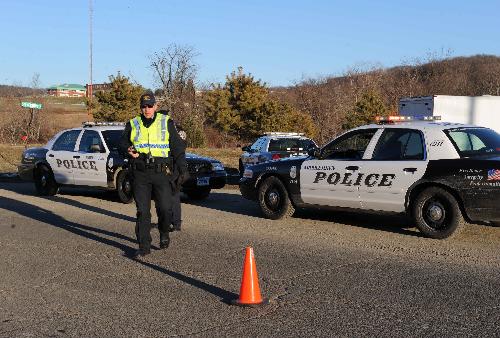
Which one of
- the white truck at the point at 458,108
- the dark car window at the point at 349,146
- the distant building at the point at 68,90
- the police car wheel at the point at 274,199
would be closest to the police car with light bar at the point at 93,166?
the police car wheel at the point at 274,199

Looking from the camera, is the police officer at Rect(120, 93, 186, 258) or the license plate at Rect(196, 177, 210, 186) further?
the license plate at Rect(196, 177, 210, 186)

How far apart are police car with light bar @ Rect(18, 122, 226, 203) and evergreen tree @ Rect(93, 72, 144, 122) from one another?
26.8 m

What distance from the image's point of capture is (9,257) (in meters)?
7.74

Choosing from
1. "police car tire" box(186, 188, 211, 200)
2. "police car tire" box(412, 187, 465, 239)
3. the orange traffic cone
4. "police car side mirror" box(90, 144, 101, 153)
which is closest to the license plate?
"police car tire" box(186, 188, 211, 200)

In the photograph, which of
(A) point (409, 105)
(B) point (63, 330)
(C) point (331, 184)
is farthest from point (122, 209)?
(A) point (409, 105)

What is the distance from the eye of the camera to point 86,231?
31.5ft

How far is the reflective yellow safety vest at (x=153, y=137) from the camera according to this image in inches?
291

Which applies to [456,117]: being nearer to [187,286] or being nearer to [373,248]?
[373,248]

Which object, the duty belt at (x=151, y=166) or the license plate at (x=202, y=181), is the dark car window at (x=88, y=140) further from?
the duty belt at (x=151, y=166)

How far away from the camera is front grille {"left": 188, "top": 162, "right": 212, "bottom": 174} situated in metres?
13.0

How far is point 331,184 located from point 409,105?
1149cm

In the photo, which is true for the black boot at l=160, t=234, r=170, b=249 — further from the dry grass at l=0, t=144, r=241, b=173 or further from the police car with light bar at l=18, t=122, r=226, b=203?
the dry grass at l=0, t=144, r=241, b=173

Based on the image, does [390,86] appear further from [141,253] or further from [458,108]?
[141,253]

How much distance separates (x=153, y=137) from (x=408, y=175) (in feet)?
11.8
